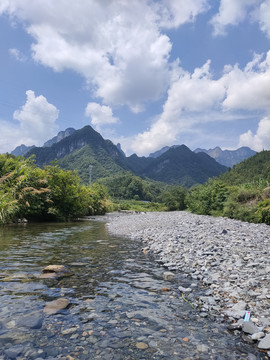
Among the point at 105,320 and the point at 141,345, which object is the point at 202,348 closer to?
the point at 141,345

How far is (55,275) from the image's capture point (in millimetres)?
5871

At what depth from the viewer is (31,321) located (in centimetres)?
368

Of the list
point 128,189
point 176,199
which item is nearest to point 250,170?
point 176,199

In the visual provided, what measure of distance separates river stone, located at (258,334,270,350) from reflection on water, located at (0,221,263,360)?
115 millimetres

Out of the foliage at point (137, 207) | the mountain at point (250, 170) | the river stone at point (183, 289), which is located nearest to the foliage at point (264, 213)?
the river stone at point (183, 289)

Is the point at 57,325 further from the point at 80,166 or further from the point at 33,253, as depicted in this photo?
the point at 80,166

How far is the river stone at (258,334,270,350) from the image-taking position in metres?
3.11

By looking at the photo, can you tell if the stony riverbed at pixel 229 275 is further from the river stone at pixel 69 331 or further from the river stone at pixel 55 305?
the river stone at pixel 55 305

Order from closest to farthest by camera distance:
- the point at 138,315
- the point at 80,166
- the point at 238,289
Answer: the point at 138,315
the point at 238,289
the point at 80,166

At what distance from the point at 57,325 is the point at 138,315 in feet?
4.27

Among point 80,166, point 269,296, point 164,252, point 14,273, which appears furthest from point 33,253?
point 80,166

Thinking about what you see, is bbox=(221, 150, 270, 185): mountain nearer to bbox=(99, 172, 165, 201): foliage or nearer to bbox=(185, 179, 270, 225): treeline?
bbox=(99, 172, 165, 201): foliage

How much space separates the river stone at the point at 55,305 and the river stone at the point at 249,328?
2.95 m

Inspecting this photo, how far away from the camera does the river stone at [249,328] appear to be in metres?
3.44
